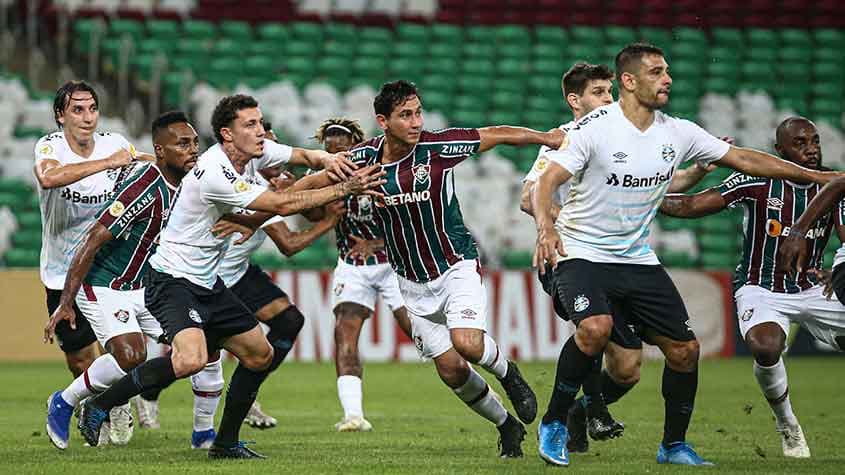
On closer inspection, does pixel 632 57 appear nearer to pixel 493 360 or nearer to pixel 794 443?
pixel 493 360

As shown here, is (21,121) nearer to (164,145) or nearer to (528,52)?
(528,52)

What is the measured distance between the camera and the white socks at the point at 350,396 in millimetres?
11633

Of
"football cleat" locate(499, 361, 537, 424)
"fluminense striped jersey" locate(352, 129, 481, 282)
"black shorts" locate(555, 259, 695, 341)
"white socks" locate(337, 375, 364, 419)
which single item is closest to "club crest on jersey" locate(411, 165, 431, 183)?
"fluminense striped jersey" locate(352, 129, 481, 282)

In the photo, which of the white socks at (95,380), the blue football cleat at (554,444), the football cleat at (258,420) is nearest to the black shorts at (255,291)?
the football cleat at (258,420)

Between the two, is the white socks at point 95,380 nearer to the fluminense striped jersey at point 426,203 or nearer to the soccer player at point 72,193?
the soccer player at point 72,193

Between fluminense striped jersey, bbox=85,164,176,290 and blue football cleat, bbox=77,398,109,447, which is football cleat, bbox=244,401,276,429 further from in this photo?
blue football cleat, bbox=77,398,109,447

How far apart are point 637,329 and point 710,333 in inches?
479

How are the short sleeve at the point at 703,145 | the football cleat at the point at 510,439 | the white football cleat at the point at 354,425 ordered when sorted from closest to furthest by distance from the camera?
1. the short sleeve at the point at 703,145
2. the football cleat at the point at 510,439
3. the white football cleat at the point at 354,425

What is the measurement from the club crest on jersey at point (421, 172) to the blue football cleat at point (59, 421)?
2.98 metres

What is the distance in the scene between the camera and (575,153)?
8.39 meters

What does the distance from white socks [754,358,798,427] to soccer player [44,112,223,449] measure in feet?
13.1

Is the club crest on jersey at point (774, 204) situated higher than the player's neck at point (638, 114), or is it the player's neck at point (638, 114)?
the player's neck at point (638, 114)

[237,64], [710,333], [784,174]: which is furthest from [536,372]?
[237,64]

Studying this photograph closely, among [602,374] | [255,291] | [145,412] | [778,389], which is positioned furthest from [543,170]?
[145,412]
